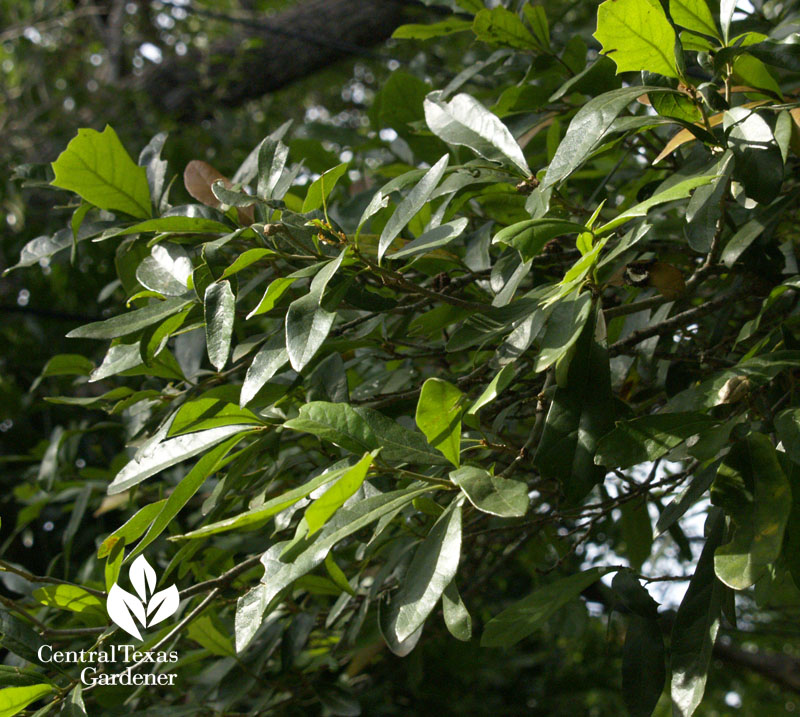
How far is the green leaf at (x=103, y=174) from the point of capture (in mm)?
920

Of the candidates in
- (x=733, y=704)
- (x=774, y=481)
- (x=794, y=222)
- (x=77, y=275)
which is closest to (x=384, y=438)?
(x=774, y=481)

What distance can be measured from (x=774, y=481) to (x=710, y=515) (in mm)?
137

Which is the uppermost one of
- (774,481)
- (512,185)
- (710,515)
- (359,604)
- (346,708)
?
(512,185)

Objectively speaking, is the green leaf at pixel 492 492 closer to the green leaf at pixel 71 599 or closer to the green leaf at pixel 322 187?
the green leaf at pixel 322 187

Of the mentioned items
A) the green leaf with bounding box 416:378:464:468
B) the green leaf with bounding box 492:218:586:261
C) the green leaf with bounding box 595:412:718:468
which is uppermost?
the green leaf with bounding box 492:218:586:261

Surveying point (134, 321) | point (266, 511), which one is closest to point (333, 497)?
point (266, 511)

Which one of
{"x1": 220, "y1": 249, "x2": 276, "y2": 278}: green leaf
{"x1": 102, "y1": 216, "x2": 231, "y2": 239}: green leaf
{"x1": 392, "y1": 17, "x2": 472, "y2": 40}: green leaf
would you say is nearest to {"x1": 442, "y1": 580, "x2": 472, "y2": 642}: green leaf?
{"x1": 220, "y1": 249, "x2": 276, "y2": 278}: green leaf

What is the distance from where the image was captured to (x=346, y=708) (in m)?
1.21

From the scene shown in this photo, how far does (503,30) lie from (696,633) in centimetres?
79

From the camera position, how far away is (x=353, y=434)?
67 cm

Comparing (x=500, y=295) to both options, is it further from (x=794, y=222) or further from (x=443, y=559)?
(x=794, y=222)

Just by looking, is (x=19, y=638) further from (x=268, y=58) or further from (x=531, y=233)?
(x=268, y=58)

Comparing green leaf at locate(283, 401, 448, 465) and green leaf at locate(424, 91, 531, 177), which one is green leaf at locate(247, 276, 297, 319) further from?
green leaf at locate(424, 91, 531, 177)

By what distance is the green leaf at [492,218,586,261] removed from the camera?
0.67 metres
